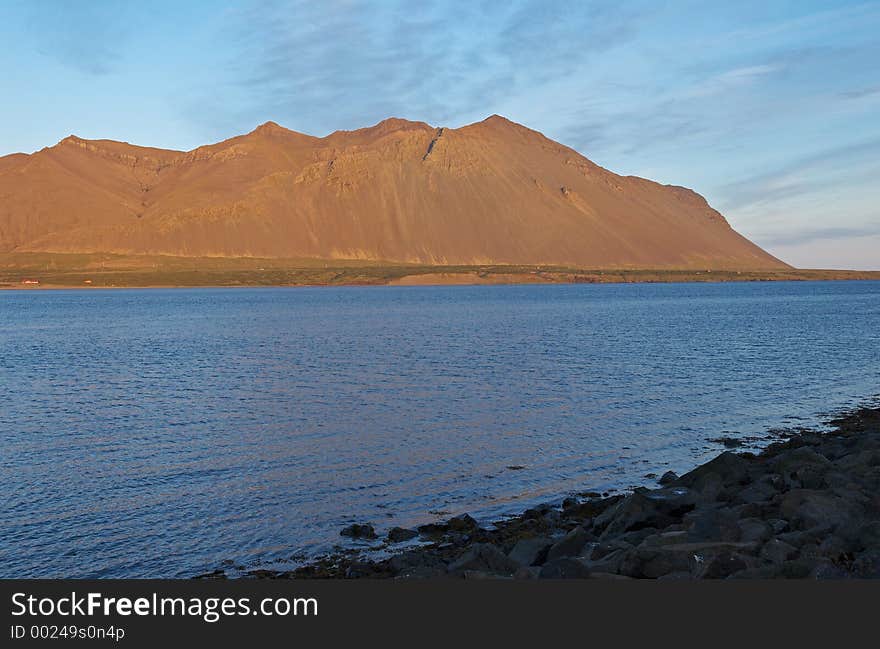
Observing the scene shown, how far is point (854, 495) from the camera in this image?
45.3 feet

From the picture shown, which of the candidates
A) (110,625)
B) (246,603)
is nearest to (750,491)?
(246,603)

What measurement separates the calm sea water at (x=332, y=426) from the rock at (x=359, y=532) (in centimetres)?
48

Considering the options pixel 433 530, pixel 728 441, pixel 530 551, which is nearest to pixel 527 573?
pixel 530 551

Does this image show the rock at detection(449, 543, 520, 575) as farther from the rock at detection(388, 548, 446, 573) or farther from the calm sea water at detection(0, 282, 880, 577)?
the calm sea water at detection(0, 282, 880, 577)

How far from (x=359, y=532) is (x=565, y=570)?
21.4 ft

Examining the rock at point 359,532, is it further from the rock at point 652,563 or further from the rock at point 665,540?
the rock at point 652,563

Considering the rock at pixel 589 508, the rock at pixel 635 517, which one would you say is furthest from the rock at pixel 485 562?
the rock at pixel 589 508

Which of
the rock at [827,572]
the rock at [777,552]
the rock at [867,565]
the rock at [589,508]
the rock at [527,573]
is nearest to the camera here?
the rock at [827,572]

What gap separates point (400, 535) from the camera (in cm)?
1588

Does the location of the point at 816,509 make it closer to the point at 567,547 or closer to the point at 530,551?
the point at 567,547

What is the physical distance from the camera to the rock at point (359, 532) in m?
16.0

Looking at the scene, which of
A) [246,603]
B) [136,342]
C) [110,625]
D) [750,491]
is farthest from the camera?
[136,342]

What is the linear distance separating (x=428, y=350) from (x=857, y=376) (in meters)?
26.5

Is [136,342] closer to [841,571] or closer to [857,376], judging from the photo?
[857,376]
